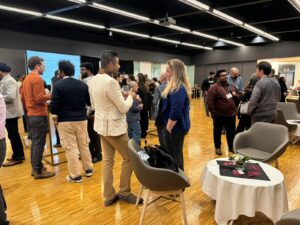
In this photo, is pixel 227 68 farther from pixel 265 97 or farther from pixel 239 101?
pixel 265 97

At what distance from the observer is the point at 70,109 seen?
9.33 ft

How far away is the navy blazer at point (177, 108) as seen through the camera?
2346 millimetres

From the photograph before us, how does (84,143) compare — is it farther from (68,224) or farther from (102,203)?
(68,224)

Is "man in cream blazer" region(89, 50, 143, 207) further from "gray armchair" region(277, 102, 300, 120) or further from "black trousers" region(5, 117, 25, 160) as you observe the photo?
"gray armchair" region(277, 102, 300, 120)

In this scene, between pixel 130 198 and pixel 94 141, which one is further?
pixel 94 141

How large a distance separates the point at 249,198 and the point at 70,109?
218cm

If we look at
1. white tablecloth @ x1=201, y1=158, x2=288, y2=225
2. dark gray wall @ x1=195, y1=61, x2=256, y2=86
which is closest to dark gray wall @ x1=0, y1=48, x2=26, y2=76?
white tablecloth @ x1=201, y1=158, x2=288, y2=225

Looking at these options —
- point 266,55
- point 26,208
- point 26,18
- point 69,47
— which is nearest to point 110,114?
point 26,208

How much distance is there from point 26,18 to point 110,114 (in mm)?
7659

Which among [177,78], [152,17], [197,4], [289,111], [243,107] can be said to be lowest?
[289,111]

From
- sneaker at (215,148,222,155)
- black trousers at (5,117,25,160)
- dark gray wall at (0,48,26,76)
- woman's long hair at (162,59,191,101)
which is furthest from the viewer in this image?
dark gray wall at (0,48,26,76)

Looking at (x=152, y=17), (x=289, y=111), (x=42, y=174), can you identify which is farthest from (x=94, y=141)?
(x=152, y=17)

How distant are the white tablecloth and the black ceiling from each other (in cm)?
572

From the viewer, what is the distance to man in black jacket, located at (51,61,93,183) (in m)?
2.79
